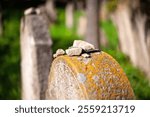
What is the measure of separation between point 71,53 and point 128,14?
7.03 metres

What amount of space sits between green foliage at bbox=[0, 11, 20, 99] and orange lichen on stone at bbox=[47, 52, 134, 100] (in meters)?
4.87

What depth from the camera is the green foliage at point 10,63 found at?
11981mm

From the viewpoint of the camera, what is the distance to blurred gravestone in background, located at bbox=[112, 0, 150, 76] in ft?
42.1

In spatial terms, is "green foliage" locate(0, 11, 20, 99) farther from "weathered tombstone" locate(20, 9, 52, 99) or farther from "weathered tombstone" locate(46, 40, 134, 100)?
"weathered tombstone" locate(46, 40, 134, 100)

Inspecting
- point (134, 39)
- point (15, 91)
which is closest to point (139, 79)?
point (134, 39)

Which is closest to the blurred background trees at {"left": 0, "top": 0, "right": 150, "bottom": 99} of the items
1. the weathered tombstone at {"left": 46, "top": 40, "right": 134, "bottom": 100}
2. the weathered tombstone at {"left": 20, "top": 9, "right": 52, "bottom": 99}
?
the weathered tombstone at {"left": 20, "top": 9, "right": 52, "bottom": 99}

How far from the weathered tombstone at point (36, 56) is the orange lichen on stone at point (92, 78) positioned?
Answer: 2.58 m

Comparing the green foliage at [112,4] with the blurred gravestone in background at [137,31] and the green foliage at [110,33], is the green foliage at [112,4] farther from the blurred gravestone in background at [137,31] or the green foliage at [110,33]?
the green foliage at [110,33]

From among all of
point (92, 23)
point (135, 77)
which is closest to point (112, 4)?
point (92, 23)

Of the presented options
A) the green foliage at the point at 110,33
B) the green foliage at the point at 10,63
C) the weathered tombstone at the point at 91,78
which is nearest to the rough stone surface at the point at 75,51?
the weathered tombstone at the point at 91,78

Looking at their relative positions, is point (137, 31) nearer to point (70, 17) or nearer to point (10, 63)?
point (10, 63)

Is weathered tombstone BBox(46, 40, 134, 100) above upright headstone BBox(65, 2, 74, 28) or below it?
below

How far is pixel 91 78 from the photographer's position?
641 centimetres

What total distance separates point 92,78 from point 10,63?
8090mm
